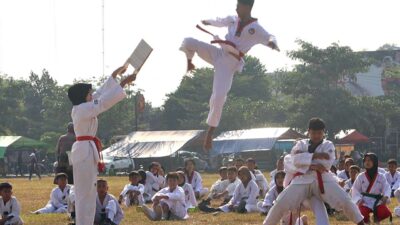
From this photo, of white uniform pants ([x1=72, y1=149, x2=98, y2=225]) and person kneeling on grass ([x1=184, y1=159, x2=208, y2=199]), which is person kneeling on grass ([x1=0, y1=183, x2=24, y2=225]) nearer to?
white uniform pants ([x1=72, y1=149, x2=98, y2=225])

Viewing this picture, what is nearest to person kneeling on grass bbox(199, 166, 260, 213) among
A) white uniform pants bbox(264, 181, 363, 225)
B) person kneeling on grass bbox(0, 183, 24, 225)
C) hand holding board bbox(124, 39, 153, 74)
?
person kneeling on grass bbox(0, 183, 24, 225)

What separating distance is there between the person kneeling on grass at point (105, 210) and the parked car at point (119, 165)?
36.8m

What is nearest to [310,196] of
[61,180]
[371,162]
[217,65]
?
[217,65]

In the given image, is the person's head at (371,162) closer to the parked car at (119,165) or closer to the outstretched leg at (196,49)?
the outstretched leg at (196,49)

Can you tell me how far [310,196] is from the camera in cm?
1325

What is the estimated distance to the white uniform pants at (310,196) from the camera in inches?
513

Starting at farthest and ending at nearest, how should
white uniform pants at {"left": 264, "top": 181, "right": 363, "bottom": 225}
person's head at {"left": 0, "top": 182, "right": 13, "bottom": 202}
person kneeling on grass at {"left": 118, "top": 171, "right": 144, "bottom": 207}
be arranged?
person kneeling on grass at {"left": 118, "top": 171, "right": 144, "bottom": 207} < person's head at {"left": 0, "top": 182, "right": 13, "bottom": 202} < white uniform pants at {"left": 264, "top": 181, "right": 363, "bottom": 225}

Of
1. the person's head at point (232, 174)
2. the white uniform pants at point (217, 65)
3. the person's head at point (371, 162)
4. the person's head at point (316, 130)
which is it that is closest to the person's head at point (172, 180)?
the person's head at point (232, 174)

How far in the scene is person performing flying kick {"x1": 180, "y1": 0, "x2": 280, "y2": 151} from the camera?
11.5m

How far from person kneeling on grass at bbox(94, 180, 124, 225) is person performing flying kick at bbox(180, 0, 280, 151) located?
5541 millimetres

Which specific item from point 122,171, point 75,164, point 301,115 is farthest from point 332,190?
point 301,115

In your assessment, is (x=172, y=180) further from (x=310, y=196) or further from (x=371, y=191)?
(x=310, y=196)

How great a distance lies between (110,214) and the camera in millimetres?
17031

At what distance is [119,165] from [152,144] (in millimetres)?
2663
